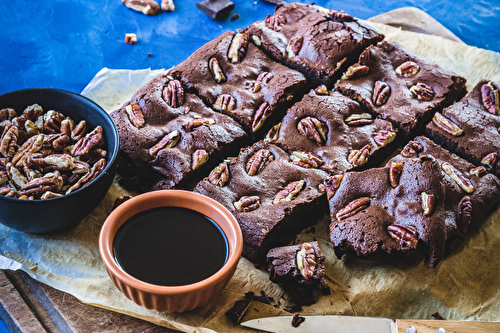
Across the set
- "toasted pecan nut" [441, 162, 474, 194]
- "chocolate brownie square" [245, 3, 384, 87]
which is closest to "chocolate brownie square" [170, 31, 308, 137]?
"chocolate brownie square" [245, 3, 384, 87]

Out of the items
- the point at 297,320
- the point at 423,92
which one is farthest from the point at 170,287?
the point at 423,92

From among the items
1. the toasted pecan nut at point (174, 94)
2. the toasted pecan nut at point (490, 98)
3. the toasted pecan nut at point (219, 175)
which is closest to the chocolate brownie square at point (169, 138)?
the toasted pecan nut at point (174, 94)

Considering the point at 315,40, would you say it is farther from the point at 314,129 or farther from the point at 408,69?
the point at 314,129

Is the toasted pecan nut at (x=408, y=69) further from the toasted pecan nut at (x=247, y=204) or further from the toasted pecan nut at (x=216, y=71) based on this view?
the toasted pecan nut at (x=247, y=204)

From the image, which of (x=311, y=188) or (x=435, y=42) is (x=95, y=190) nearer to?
(x=311, y=188)

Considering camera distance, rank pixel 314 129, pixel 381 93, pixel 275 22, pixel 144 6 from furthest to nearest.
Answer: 1. pixel 144 6
2. pixel 275 22
3. pixel 381 93
4. pixel 314 129

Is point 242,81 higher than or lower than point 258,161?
higher
